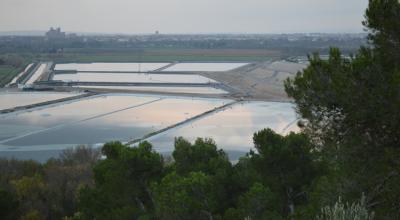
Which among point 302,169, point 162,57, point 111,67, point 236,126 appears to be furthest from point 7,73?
point 302,169

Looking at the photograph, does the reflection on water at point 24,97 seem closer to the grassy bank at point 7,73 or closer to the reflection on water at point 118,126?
the grassy bank at point 7,73

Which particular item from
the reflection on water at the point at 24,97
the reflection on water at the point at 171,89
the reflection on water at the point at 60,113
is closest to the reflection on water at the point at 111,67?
the reflection on water at the point at 171,89

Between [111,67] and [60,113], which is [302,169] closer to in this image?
[60,113]

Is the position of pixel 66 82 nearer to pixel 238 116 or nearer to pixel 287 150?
pixel 238 116

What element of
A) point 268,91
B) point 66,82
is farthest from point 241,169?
point 66,82

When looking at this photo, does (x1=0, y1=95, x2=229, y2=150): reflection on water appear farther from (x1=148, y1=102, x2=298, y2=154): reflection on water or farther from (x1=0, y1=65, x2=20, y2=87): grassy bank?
(x1=0, y1=65, x2=20, y2=87): grassy bank

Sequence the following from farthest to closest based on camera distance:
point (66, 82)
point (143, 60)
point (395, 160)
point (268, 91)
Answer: point (143, 60) → point (66, 82) → point (268, 91) → point (395, 160)
